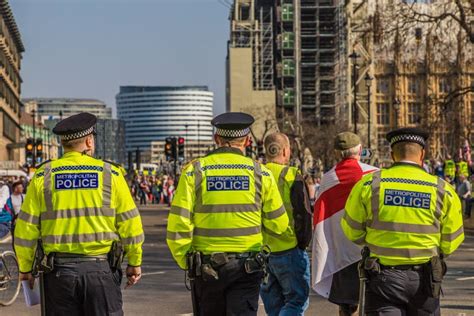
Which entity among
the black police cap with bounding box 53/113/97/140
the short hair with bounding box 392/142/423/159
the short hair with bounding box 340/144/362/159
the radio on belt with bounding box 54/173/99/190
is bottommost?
the radio on belt with bounding box 54/173/99/190

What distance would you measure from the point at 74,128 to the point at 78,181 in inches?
14.7

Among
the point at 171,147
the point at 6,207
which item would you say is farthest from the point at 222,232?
the point at 171,147

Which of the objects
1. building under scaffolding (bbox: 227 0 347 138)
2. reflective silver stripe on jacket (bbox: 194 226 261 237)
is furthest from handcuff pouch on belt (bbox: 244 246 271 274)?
building under scaffolding (bbox: 227 0 347 138)

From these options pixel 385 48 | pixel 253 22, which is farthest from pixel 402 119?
pixel 385 48

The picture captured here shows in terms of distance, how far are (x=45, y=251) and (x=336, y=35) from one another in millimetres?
102187

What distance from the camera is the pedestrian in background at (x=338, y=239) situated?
9.05 m

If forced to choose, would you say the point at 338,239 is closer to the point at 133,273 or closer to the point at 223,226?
the point at 223,226

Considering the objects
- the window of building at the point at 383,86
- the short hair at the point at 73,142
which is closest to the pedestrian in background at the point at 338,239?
the short hair at the point at 73,142

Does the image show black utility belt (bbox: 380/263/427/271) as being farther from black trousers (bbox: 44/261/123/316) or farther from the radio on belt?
the radio on belt

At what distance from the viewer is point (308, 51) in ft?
361

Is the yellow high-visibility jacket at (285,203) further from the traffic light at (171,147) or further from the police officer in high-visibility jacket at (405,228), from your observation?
the traffic light at (171,147)

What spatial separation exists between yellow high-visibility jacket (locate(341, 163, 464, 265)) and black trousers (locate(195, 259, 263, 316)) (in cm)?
85

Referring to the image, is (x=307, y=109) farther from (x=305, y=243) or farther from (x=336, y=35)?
(x=305, y=243)

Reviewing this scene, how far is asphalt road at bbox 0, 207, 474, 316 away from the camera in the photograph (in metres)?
12.7
